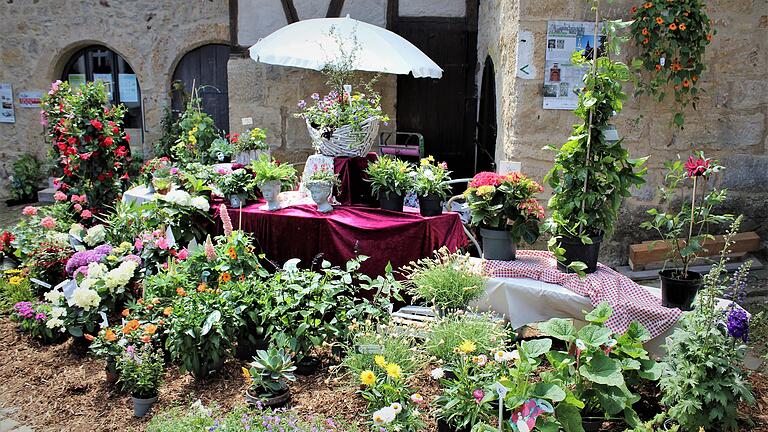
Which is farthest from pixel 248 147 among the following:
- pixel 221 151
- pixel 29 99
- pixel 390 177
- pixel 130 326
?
pixel 29 99

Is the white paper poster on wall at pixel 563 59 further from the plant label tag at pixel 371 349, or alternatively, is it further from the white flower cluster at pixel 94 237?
the white flower cluster at pixel 94 237

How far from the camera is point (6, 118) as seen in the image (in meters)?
8.19

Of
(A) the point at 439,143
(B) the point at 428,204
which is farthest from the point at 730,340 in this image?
(A) the point at 439,143

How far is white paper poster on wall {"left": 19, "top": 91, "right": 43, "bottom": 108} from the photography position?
8.09m

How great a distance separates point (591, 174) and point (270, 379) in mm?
1827

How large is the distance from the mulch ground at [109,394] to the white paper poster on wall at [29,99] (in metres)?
5.55

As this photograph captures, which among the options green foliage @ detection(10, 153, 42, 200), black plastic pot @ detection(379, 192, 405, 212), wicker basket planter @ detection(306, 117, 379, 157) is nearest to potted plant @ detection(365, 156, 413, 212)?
black plastic pot @ detection(379, 192, 405, 212)

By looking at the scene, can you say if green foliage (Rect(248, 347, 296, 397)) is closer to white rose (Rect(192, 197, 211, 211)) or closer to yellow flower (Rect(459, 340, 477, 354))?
yellow flower (Rect(459, 340, 477, 354))

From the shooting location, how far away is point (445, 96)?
22.9 ft

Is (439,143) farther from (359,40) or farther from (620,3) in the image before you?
(620,3)

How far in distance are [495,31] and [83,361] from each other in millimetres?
4053

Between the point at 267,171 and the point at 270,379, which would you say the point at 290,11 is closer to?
the point at 267,171

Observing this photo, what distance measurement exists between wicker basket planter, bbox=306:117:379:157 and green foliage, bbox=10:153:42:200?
18.7ft

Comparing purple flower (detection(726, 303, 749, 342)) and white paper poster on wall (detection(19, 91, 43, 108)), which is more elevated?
white paper poster on wall (detection(19, 91, 43, 108))
